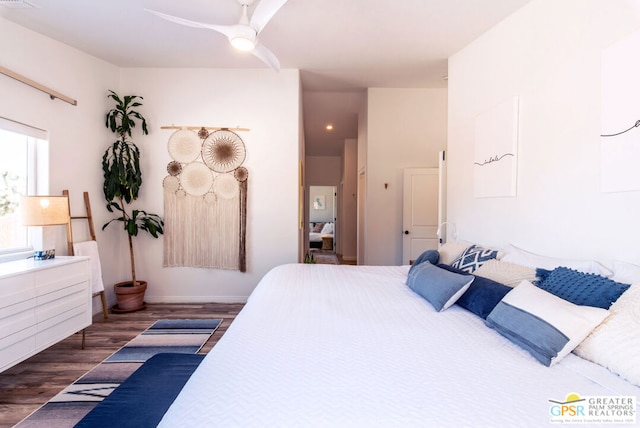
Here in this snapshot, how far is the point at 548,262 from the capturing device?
1649 mm

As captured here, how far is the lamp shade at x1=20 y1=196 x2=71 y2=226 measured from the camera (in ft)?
7.19

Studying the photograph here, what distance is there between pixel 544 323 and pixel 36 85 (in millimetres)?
3871

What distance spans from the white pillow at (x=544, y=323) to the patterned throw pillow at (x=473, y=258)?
0.80 meters

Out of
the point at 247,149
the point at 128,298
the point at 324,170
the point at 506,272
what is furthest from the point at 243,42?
the point at 324,170

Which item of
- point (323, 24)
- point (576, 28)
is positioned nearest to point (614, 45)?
point (576, 28)

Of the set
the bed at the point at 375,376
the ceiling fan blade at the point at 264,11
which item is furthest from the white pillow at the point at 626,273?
the ceiling fan blade at the point at 264,11

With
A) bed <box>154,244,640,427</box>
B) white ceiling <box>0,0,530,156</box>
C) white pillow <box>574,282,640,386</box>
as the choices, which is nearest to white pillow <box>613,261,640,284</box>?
white pillow <box>574,282,640,386</box>

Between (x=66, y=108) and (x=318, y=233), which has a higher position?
(x=66, y=108)

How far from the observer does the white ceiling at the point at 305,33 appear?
2.28 metres

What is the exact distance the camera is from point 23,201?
2.18 metres

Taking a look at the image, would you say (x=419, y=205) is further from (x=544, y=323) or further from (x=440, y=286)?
(x=544, y=323)

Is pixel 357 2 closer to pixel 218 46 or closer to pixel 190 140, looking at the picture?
pixel 218 46

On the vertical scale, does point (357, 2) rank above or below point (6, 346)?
above

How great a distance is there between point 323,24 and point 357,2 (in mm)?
386
